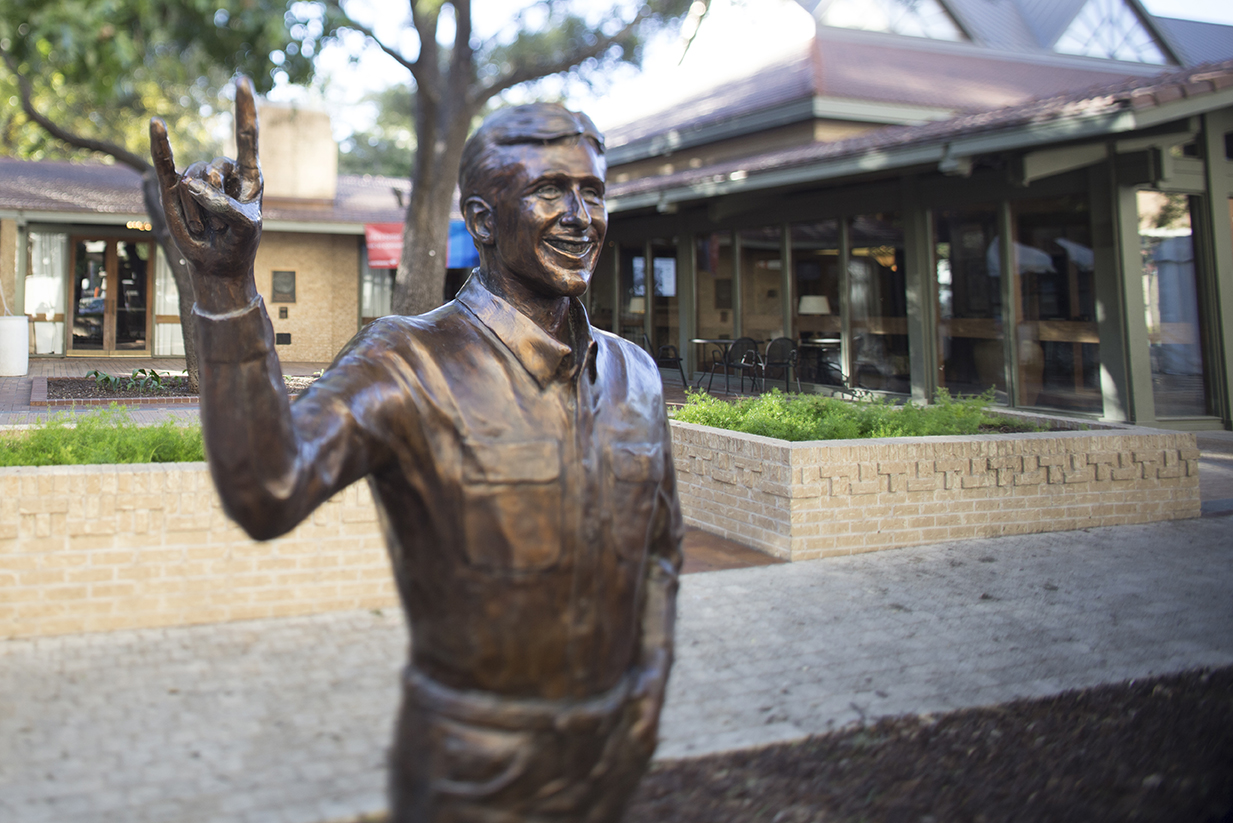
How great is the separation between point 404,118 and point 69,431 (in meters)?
43.0

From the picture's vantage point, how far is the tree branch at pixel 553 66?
46.2ft

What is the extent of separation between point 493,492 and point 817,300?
13881 millimetres

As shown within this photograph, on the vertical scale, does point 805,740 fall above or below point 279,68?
below

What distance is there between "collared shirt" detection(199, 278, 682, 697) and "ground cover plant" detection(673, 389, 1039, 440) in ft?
18.2

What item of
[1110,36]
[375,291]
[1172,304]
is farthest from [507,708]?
[1110,36]

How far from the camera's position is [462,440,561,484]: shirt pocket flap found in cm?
158

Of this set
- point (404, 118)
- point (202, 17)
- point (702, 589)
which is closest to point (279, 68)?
point (202, 17)

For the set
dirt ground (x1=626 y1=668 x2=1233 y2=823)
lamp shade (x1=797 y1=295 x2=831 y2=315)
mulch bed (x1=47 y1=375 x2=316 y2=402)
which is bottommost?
dirt ground (x1=626 y1=668 x2=1233 y2=823)

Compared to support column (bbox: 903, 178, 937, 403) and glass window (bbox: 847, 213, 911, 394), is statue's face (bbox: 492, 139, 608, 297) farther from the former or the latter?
glass window (bbox: 847, 213, 911, 394)

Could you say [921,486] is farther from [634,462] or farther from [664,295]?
[664,295]

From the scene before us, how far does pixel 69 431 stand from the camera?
18.7ft

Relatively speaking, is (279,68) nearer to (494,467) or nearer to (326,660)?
(326,660)

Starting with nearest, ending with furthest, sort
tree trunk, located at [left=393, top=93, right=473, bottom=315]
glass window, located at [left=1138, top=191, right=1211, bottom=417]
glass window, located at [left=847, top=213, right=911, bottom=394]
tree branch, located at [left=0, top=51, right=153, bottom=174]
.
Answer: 1. glass window, located at [left=1138, top=191, right=1211, bottom=417]
2. tree trunk, located at [left=393, top=93, right=473, bottom=315]
3. glass window, located at [left=847, top=213, right=911, bottom=394]
4. tree branch, located at [left=0, top=51, right=153, bottom=174]

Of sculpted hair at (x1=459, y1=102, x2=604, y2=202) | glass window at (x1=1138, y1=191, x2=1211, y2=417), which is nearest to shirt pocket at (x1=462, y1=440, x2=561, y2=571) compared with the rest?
sculpted hair at (x1=459, y1=102, x2=604, y2=202)
